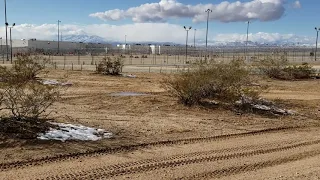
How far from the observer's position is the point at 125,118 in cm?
1588

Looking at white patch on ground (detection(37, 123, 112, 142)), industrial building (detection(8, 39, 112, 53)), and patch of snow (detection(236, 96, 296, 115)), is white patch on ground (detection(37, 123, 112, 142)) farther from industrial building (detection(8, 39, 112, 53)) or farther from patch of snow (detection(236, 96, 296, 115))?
industrial building (detection(8, 39, 112, 53))

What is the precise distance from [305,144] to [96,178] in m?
7.09

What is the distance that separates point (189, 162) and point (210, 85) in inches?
402

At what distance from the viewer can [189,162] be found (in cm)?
1033

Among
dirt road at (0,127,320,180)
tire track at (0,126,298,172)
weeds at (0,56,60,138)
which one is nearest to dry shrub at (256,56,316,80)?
tire track at (0,126,298,172)

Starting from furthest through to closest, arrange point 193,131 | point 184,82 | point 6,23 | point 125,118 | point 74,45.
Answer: point 74,45
point 6,23
point 184,82
point 125,118
point 193,131

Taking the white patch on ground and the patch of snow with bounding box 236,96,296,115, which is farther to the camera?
the patch of snow with bounding box 236,96,296,115

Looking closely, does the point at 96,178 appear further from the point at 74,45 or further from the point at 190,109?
the point at 74,45

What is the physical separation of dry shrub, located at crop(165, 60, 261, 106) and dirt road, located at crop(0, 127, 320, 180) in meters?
6.35

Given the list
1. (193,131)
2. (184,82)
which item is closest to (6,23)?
(184,82)

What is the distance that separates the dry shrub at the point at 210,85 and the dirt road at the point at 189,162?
6.35 metres

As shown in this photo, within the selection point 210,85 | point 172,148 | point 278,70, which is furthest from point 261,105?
point 278,70

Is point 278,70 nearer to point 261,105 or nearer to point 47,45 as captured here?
point 261,105

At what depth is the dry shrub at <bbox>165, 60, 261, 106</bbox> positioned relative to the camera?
19.6 m
